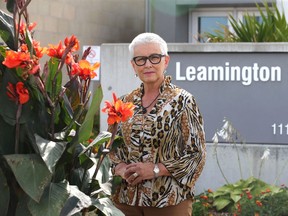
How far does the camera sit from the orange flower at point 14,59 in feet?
7.48

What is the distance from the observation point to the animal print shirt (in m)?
3.40

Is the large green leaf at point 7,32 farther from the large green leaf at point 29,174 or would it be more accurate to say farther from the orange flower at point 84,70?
the large green leaf at point 29,174

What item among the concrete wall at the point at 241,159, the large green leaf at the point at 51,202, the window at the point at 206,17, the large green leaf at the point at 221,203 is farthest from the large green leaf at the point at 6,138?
the window at the point at 206,17

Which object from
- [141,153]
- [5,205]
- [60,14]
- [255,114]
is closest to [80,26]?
[60,14]

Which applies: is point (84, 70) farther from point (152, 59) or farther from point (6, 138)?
point (152, 59)

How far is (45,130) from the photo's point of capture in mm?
2451

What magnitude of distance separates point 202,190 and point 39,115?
18.1ft

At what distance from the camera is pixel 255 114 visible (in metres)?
7.75

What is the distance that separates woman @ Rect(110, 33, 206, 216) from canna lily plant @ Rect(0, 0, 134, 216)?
2.38ft

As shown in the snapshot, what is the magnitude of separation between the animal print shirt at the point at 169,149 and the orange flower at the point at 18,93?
119 centimetres

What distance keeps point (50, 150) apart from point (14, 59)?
0.33m

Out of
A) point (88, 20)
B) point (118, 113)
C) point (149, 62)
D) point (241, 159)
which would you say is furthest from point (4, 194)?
point (88, 20)

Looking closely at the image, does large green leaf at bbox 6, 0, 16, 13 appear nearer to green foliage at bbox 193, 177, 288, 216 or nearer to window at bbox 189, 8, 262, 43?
green foliage at bbox 193, 177, 288, 216

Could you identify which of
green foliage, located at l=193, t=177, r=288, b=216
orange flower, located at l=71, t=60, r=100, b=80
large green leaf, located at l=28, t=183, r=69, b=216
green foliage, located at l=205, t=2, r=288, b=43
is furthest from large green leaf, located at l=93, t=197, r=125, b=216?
green foliage, located at l=205, t=2, r=288, b=43
